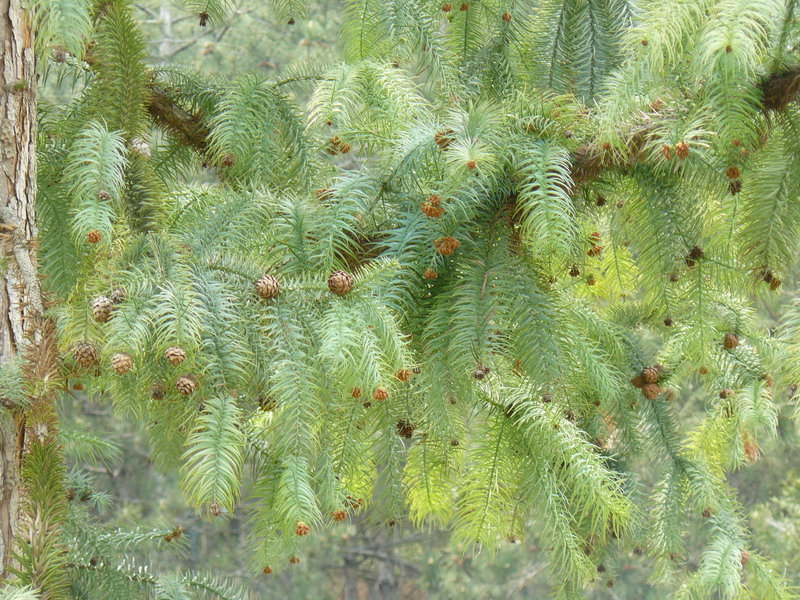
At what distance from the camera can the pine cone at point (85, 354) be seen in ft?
2.63

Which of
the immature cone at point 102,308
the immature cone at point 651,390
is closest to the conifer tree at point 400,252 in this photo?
the immature cone at point 102,308

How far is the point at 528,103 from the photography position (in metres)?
1.02

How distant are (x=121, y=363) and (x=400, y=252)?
403 millimetres

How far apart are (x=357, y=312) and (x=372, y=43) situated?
68cm

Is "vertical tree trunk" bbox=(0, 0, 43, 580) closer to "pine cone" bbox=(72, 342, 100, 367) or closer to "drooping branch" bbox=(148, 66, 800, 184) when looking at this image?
→ "pine cone" bbox=(72, 342, 100, 367)

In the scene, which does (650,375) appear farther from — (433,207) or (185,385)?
(185,385)

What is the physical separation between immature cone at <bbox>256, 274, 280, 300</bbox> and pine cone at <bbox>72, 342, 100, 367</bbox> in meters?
0.18

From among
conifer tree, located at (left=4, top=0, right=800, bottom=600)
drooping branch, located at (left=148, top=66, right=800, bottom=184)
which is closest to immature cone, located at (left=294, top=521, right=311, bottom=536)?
conifer tree, located at (left=4, top=0, right=800, bottom=600)

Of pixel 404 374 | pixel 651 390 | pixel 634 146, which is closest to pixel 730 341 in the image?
pixel 651 390

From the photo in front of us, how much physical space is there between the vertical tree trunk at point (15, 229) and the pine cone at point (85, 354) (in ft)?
0.73

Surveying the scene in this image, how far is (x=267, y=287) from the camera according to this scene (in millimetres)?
898

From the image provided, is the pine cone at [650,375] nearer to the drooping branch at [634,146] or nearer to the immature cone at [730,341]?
the immature cone at [730,341]

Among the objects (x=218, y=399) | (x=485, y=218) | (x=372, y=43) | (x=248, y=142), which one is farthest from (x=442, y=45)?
(x=218, y=399)

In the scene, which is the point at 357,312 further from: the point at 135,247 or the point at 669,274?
the point at 669,274
